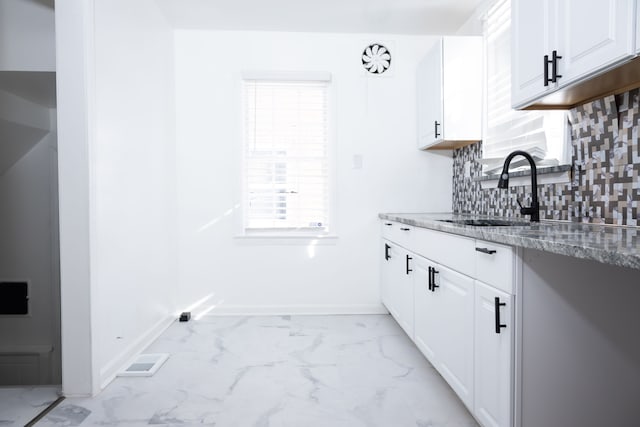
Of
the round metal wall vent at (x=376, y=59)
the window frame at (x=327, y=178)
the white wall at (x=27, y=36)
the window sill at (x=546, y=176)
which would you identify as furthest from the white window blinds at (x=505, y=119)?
the white wall at (x=27, y=36)

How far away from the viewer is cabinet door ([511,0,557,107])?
1643mm

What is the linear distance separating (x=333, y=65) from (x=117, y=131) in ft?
6.55

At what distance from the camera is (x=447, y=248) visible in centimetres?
202

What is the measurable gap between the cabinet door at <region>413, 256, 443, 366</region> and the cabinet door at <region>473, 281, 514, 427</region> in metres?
0.45

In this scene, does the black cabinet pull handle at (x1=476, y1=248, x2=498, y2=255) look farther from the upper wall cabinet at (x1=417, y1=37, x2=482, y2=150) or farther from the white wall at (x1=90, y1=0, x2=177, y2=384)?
the white wall at (x1=90, y1=0, x2=177, y2=384)

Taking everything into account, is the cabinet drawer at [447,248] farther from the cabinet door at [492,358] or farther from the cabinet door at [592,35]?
the cabinet door at [592,35]

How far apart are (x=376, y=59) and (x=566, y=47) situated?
90.2 inches

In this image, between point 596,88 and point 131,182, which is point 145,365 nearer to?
point 131,182

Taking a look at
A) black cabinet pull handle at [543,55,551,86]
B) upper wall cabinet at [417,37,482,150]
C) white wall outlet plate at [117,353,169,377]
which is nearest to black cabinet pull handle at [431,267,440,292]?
black cabinet pull handle at [543,55,551,86]

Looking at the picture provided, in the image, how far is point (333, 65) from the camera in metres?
3.65

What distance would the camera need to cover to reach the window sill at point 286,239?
3643 mm

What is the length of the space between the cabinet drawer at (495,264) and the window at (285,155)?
2.12 m

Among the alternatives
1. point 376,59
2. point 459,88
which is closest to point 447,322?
point 459,88

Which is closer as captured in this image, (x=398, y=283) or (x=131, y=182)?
(x=131, y=182)
